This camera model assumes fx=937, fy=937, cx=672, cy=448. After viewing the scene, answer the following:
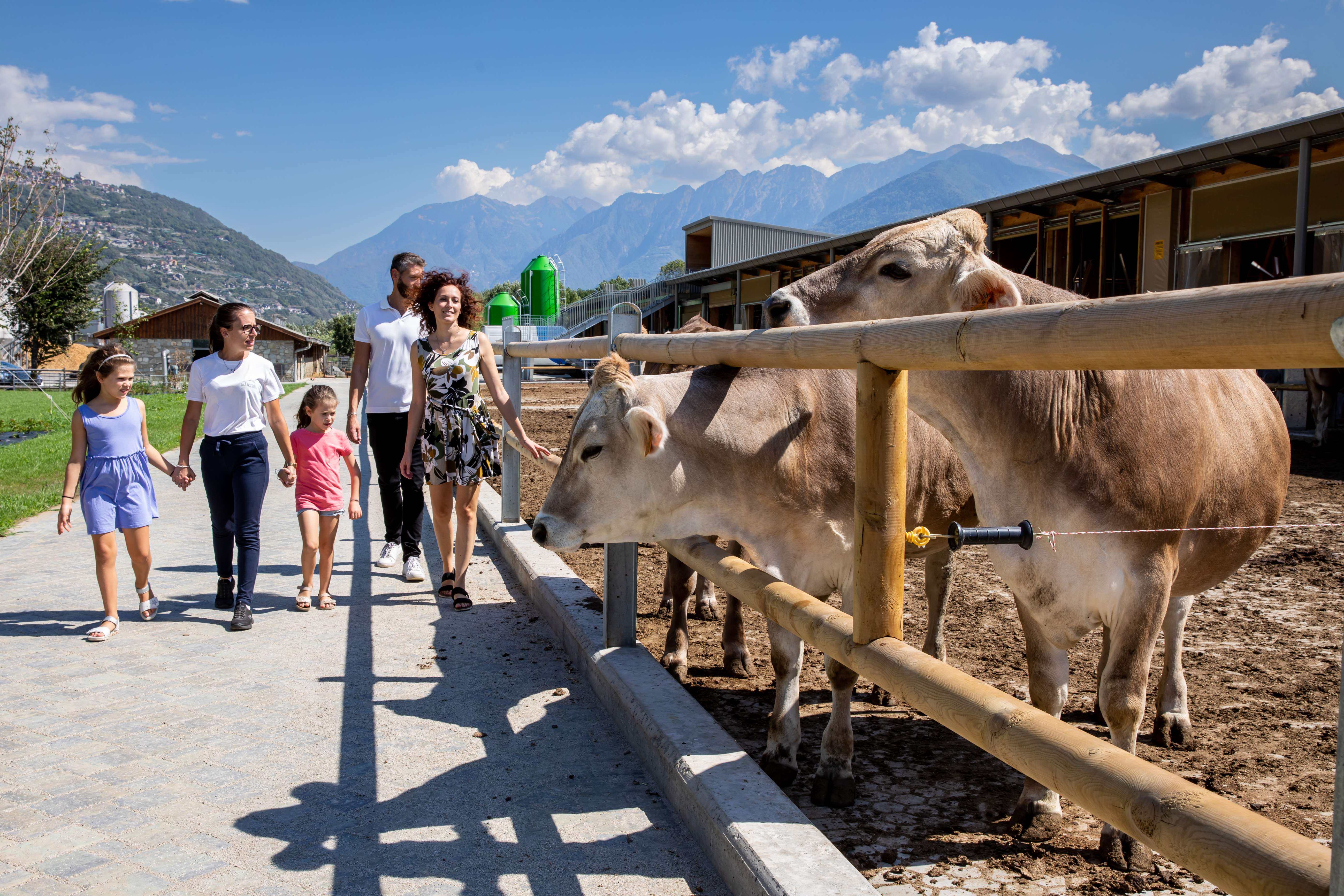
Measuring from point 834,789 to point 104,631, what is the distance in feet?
12.4

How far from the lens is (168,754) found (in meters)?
3.38

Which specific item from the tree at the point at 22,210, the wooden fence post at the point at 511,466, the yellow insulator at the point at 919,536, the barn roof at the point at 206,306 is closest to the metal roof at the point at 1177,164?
the wooden fence post at the point at 511,466

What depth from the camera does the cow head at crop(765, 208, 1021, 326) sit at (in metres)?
3.10

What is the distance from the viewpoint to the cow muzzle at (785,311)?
3.18m

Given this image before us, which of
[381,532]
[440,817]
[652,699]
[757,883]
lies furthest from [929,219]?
[381,532]

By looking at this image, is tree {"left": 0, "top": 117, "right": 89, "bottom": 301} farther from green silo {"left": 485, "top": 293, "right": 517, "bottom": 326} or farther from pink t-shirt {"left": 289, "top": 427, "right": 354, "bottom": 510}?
green silo {"left": 485, "top": 293, "right": 517, "bottom": 326}

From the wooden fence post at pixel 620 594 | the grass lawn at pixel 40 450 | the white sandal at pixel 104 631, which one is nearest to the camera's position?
the wooden fence post at pixel 620 594

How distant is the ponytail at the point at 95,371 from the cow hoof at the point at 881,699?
411cm

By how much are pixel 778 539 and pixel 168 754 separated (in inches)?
92.2

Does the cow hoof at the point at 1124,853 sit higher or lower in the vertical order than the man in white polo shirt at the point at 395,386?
lower

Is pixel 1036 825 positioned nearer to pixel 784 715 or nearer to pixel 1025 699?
pixel 784 715

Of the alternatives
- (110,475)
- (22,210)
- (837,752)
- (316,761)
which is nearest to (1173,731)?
(837,752)

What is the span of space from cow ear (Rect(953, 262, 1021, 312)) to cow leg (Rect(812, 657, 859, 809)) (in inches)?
49.0

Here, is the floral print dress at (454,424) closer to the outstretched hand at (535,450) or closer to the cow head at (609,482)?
the outstretched hand at (535,450)
